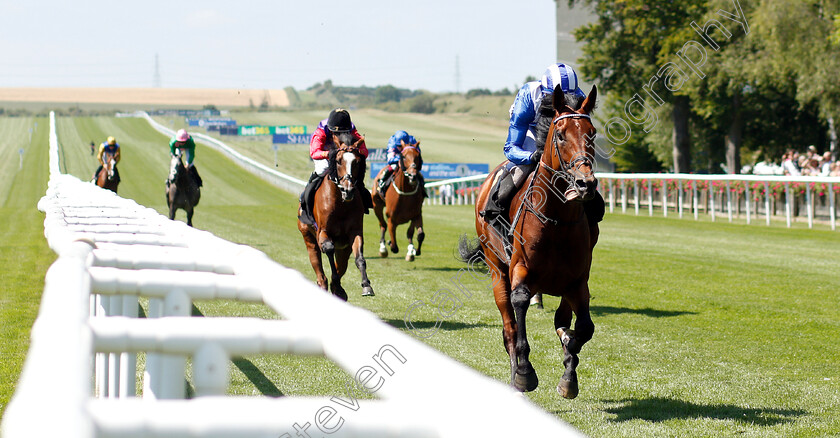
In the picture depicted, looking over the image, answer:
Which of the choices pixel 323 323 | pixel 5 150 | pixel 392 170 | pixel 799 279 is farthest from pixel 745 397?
pixel 5 150

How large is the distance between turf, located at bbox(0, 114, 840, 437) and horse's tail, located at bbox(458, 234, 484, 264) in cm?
71

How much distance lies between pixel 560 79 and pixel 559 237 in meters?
1.04

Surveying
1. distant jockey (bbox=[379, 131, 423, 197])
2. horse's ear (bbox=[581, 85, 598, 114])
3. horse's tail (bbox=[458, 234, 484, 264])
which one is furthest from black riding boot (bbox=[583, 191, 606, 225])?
distant jockey (bbox=[379, 131, 423, 197])

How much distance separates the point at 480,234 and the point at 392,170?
775 cm

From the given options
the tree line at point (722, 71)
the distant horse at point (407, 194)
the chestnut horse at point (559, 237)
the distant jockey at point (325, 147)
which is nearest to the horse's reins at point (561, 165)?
the chestnut horse at point (559, 237)

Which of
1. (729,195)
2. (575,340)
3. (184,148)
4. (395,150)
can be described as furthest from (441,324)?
(729,195)

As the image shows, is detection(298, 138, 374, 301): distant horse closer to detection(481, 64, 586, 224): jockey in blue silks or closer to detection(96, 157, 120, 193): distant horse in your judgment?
detection(481, 64, 586, 224): jockey in blue silks

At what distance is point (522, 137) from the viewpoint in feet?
20.8

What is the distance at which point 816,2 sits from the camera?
96.8 feet

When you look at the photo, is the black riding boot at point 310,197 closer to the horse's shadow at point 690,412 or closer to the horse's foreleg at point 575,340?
the horse's foreleg at point 575,340

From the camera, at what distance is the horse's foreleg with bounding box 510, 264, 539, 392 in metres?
5.54

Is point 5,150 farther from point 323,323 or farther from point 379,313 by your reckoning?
point 323,323

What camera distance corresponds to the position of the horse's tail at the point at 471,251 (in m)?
7.29

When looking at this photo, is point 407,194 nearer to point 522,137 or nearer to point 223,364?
point 522,137
